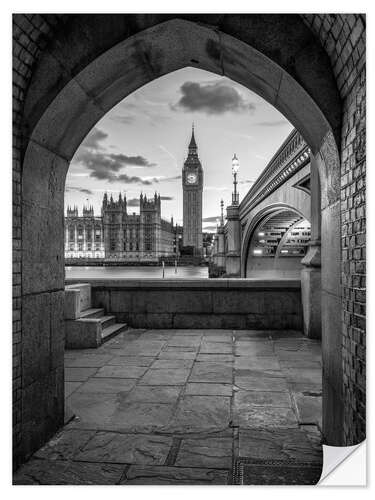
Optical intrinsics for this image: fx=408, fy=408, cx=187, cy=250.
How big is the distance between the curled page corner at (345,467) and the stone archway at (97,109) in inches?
9.1

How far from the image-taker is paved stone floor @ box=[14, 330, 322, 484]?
11.5 ft

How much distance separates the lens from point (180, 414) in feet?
15.3

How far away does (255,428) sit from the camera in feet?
14.0

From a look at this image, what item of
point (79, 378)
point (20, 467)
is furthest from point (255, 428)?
point (79, 378)

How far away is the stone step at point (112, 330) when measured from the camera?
8.56m

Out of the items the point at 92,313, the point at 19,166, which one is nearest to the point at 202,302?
the point at 92,313

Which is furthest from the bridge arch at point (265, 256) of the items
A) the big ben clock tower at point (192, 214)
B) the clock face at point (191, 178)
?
the clock face at point (191, 178)

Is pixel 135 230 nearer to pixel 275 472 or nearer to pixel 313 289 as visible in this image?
pixel 313 289

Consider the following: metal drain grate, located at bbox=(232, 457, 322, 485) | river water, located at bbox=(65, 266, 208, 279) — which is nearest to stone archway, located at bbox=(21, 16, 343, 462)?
metal drain grate, located at bbox=(232, 457, 322, 485)

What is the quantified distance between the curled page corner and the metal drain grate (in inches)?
4.3

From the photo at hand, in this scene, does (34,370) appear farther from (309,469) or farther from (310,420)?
(310,420)

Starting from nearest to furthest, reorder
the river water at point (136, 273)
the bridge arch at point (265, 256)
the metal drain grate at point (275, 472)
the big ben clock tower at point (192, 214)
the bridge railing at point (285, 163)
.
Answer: the metal drain grate at point (275, 472) → the bridge railing at point (285, 163) → the bridge arch at point (265, 256) → the river water at point (136, 273) → the big ben clock tower at point (192, 214)

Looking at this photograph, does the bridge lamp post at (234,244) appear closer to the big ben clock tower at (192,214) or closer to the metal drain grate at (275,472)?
the metal drain grate at (275,472)

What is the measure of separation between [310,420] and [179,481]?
1821 mm
